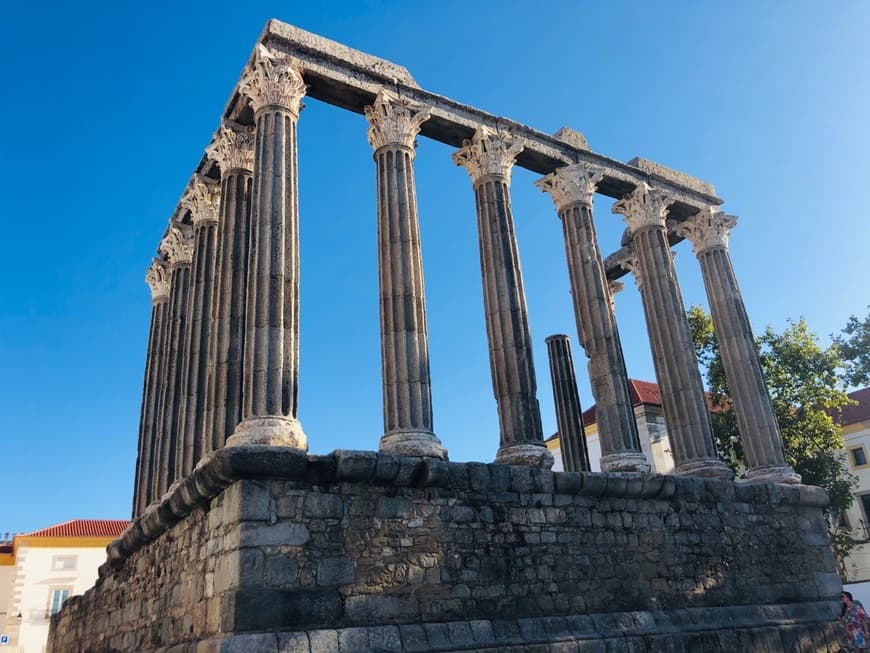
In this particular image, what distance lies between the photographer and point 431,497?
9.87 m

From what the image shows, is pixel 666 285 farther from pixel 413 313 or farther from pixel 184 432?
pixel 184 432

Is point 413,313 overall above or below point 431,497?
above

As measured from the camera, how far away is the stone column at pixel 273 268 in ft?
33.8

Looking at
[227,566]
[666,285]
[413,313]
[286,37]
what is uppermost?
[286,37]

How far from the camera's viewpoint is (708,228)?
18.6 metres

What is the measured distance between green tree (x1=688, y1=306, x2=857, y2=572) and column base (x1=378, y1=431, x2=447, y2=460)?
15644 mm

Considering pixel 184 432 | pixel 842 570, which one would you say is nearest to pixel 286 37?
pixel 184 432

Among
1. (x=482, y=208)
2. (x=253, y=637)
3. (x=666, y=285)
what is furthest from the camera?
(x=666, y=285)

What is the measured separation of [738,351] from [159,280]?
14.7 metres

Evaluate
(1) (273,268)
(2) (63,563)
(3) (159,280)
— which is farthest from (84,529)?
(1) (273,268)

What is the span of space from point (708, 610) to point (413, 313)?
6.91 meters

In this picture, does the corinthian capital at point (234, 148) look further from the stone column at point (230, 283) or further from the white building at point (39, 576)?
the white building at point (39, 576)

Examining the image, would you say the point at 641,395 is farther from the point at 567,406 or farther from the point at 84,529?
the point at 84,529

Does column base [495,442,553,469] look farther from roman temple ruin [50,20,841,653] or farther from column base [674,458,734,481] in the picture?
column base [674,458,734,481]
